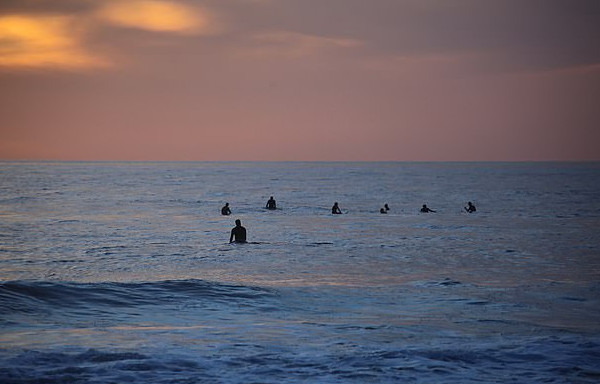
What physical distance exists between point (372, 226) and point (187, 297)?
23.1 m

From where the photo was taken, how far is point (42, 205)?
→ 5538 centimetres

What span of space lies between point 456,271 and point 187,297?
9512mm

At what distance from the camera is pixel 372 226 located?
126 feet

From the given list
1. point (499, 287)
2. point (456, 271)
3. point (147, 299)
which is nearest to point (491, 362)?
point (499, 287)

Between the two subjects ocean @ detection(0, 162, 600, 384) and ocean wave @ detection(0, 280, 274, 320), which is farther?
ocean wave @ detection(0, 280, 274, 320)

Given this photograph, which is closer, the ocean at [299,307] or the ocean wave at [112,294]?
the ocean at [299,307]

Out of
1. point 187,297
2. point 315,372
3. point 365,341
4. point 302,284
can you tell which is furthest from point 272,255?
point 315,372

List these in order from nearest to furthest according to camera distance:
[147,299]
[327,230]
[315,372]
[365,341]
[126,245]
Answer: [315,372], [365,341], [147,299], [126,245], [327,230]

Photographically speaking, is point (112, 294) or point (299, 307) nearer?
point (299, 307)

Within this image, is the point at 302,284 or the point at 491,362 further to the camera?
the point at 302,284

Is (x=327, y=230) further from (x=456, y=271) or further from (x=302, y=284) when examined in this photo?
(x=302, y=284)

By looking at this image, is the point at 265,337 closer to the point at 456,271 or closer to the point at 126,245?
the point at 456,271

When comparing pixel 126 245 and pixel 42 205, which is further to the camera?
pixel 42 205

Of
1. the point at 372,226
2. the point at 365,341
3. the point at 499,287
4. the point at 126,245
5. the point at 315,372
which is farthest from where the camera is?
the point at 372,226
